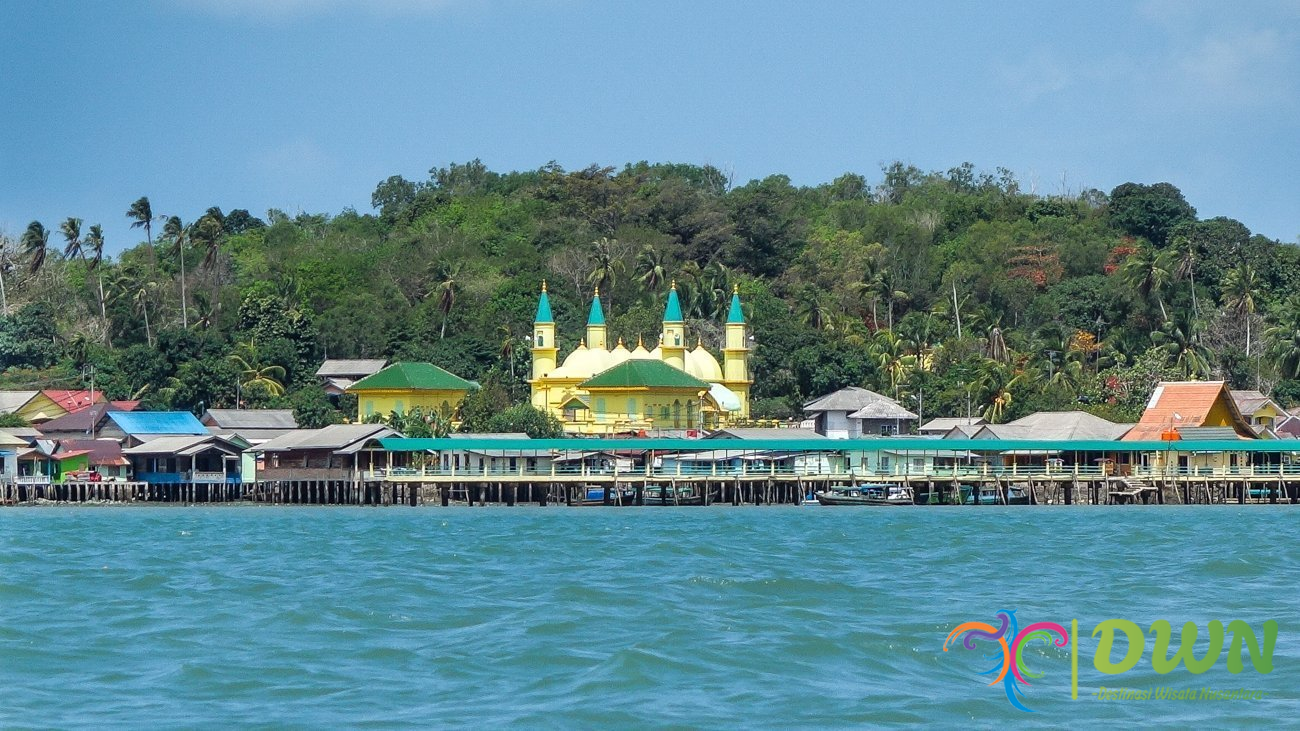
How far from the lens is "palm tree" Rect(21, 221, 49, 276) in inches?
3836

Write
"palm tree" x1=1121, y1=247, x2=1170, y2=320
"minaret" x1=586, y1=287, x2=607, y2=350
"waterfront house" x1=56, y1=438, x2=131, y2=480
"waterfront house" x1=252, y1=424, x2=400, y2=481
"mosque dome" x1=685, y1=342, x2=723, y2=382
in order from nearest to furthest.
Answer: "waterfront house" x1=252, y1=424, x2=400, y2=481, "waterfront house" x1=56, y1=438, x2=131, y2=480, "mosque dome" x1=685, y1=342, x2=723, y2=382, "minaret" x1=586, y1=287, x2=607, y2=350, "palm tree" x1=1121, y1=247, x2=1170, y2=320

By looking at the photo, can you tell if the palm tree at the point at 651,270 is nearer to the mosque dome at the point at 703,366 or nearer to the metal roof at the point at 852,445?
the mosque dome at the point at 703,366

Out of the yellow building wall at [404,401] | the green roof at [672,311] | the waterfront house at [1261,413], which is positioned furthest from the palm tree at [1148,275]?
the yellow building wall at [404,401]

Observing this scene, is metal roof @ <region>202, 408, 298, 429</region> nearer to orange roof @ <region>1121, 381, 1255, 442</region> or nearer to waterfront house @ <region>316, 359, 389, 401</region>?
waterfront house @ <region>316, 359, 389, 401</region>

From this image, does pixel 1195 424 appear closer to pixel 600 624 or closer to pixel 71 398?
pixel 71 398

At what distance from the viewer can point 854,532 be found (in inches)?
1805

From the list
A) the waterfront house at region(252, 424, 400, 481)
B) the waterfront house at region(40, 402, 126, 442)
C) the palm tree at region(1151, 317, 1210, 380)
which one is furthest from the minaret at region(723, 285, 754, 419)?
the waterfront house at region(40, 402, 126, 442)

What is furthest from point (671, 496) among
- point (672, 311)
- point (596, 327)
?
point (596, 327)

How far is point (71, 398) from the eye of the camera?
8200 cm

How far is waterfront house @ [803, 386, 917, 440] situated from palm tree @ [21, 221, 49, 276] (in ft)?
145

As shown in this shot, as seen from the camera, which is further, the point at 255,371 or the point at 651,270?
the point at 651,270

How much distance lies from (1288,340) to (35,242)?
63.7m

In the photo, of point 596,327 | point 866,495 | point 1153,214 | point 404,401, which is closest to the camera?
point 866,495

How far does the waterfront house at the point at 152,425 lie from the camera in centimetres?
7331
